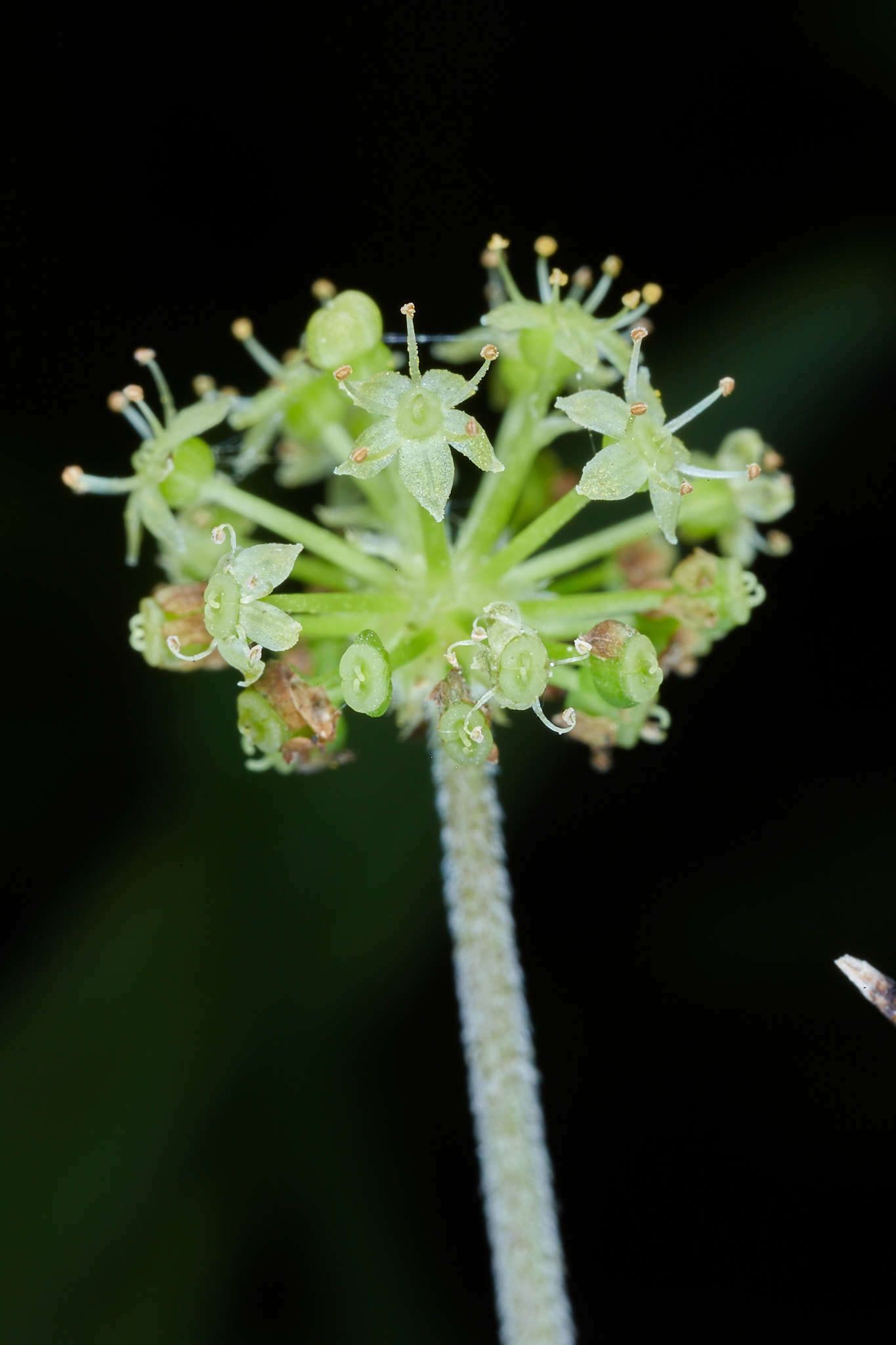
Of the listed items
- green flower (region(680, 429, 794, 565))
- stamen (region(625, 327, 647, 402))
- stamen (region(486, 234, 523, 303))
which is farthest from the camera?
green flower (region(680, 429, 794, 565))

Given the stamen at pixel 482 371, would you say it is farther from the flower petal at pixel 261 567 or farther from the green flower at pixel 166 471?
the green flower at pixel 166 471

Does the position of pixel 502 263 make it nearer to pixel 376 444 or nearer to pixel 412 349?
pixel 412 349

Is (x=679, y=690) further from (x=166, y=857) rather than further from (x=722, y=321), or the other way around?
(x=166, y=857)

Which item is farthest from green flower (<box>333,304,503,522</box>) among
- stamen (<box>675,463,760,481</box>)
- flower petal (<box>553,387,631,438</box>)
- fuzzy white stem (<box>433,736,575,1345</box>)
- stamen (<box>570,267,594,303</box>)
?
stamen (<box>570,267,594,303</box>)

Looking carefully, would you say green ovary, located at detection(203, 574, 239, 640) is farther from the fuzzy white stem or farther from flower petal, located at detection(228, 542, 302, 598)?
the fuzzy white stem

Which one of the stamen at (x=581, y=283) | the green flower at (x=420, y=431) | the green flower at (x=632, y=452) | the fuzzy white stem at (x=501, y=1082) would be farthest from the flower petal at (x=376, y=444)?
the stamen at (x=581, y=283)

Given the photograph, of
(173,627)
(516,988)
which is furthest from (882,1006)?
(173,627)

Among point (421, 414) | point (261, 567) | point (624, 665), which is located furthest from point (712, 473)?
point (261, 567)
